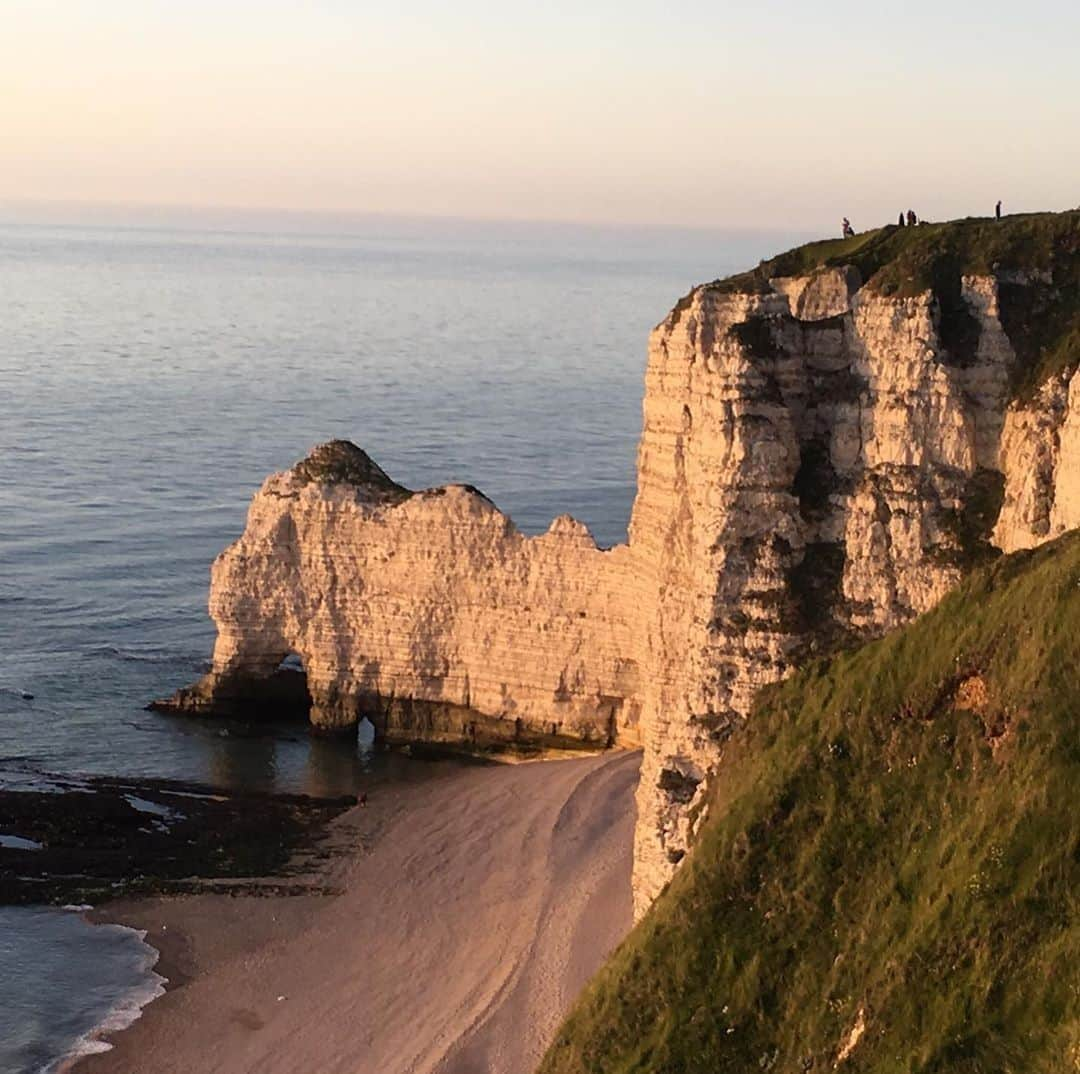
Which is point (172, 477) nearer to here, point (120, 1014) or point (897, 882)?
point (120, 1014)

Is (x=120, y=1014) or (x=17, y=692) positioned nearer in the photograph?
(x=120, y=1014)

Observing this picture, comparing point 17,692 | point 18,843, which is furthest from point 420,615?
point 17,692

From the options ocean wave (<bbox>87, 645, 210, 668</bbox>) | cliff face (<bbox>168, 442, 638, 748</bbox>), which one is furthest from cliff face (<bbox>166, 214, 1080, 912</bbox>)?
ocean wave (<bbox>87, 645, 210, 668</bbox>)

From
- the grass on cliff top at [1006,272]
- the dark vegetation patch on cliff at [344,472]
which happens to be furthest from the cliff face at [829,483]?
the dark vegetation patch on cliff at [344,472]

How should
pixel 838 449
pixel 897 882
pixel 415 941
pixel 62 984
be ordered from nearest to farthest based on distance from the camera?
pixel 897 882 < pixel 838 449 < pixel 62 984 < pixel 415 941

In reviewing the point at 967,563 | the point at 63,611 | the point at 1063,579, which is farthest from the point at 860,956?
the point at 63,611

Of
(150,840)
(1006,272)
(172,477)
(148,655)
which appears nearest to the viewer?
(1006,272)

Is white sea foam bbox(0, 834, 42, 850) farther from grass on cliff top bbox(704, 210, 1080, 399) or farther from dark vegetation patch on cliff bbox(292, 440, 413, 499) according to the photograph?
grass on cliff top bbox(704, 210, 1080, 399)
